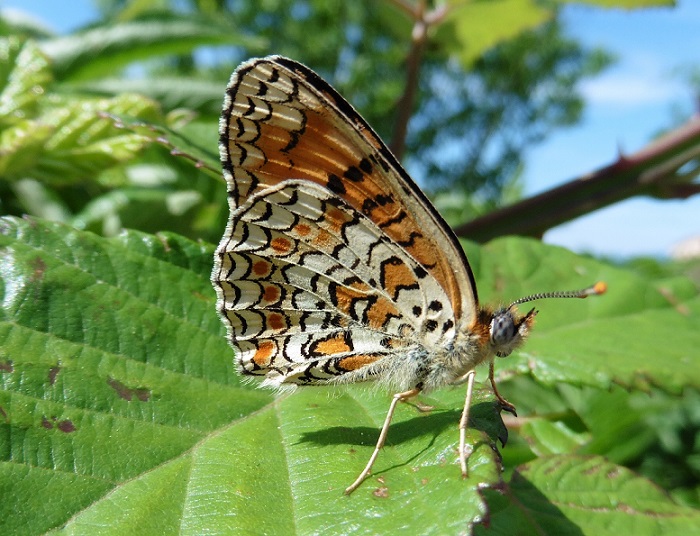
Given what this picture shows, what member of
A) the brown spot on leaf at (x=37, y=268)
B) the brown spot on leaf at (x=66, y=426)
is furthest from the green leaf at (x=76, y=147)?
the brown spot on leaf at (x=66, y=426)

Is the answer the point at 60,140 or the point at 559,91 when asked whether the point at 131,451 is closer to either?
the point at 60,140

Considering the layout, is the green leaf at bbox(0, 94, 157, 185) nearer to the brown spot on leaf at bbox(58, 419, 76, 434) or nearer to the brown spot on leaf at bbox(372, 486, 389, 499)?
the brown spot on leaf at bbox(58, 419, 76, 434)

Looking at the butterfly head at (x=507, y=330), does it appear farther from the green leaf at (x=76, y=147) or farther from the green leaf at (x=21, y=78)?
the green leaf at (x=21, y=78)

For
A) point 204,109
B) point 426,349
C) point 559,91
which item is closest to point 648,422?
point 426,349

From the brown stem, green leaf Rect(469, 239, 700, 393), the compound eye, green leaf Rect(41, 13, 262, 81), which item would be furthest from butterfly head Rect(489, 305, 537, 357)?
green leaf Rect(41, 13, 262, 81)

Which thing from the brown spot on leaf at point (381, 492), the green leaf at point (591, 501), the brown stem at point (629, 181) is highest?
the brown stem at point (629, 181)

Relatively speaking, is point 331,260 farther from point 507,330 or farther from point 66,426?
point 66,426
